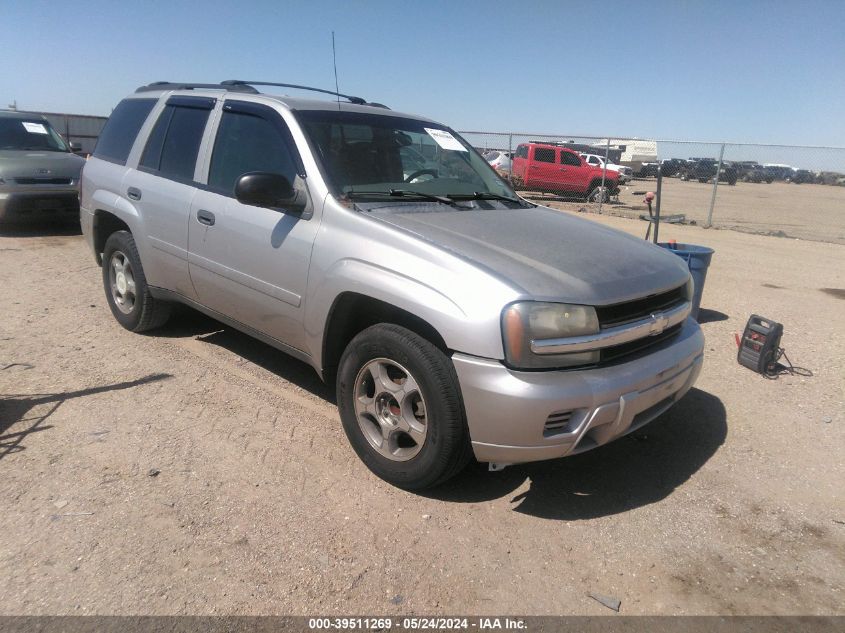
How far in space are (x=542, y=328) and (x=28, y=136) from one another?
1077 centimetres

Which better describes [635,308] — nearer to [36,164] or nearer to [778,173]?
[36,164]

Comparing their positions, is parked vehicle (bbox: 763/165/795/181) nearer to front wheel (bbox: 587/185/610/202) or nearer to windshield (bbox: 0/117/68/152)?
front wheel (bbox: 587/185/610/202)

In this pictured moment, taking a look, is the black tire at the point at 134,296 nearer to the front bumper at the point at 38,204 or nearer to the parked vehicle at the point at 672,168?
the front bumper at the point at 38,204

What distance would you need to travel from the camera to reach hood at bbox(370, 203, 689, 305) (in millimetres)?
2762

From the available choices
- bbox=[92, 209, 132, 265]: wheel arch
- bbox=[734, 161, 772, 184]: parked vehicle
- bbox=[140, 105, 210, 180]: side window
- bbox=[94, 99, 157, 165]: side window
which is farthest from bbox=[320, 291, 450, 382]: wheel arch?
bbox=[734, 161, 772, 184]: parked vehicle

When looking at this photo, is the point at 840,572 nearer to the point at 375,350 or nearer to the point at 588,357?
the point at 588,357

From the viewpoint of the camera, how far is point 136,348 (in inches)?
193

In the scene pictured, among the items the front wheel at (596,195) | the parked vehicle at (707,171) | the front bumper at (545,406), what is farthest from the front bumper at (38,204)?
the front wheel at (596,195)

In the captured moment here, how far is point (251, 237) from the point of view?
3662mm

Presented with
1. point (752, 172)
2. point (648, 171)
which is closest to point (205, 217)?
point (752, 172)

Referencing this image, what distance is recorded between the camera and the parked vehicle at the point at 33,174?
920cm

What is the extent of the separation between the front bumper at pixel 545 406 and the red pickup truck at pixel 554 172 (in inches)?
688

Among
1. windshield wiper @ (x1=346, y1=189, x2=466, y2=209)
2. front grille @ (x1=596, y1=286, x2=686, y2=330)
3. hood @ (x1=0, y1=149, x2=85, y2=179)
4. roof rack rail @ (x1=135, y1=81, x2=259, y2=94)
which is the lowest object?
front grille @ (x1=596, y1=286, x2=686, y2=330)

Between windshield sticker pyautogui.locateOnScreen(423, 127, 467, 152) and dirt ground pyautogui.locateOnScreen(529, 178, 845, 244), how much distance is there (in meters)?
5.47
